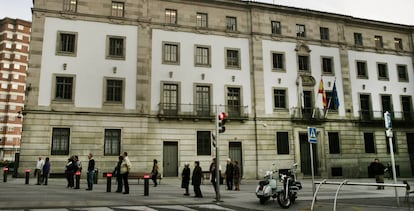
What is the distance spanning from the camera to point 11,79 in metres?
77.1

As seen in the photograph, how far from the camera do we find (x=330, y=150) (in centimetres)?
3114

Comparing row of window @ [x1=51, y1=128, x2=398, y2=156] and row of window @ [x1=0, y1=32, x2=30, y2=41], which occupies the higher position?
row of window @ [x1=0, y1=32, x2=30, y2=41]

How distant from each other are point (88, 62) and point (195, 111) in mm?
9026

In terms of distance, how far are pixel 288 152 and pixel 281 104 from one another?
169 inches

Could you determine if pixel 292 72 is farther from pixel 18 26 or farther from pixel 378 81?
pixel 18 26

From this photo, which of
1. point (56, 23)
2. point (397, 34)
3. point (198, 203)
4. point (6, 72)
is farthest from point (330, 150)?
point (6, 72)

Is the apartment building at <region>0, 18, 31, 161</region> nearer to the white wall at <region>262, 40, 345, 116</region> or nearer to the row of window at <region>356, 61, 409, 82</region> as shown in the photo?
the white wall at <region>262, 40, 345, 116</region>

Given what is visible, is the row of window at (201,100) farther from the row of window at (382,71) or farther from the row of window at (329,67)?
the row of window at (382,71)

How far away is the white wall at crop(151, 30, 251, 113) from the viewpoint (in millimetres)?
27625

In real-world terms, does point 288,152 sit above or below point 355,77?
below

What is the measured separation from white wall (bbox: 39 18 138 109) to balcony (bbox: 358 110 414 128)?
852 inches

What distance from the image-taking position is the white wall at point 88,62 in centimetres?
2500

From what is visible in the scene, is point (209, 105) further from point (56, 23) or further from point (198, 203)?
point (198, 203)

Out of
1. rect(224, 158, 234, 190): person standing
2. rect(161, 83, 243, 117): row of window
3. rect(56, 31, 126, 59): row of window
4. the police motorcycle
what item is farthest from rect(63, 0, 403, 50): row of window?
the police motorcycle
